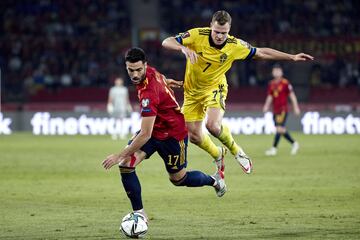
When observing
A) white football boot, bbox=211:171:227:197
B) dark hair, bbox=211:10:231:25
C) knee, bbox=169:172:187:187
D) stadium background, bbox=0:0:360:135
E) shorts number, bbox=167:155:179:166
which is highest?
stadium background, bbox=0:0:360:135

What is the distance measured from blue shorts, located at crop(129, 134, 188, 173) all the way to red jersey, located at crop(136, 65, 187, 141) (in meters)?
0.06

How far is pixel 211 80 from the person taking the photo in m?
13.3

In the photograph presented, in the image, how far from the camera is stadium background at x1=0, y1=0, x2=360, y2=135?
36.3 metres

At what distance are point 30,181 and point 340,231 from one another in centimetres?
784

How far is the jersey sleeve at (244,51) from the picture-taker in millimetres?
12375

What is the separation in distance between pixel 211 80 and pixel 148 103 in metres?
4.18

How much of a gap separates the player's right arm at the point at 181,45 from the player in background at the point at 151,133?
725mm

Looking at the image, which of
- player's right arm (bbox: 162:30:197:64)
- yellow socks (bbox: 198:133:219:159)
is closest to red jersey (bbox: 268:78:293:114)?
yellow socks (bbox: 198:133:219:159)

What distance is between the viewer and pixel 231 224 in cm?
1055

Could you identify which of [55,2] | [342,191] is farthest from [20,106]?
[342,191]

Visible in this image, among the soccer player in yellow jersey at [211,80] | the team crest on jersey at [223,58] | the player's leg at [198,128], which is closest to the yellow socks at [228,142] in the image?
the soccer player in yellow jersey at [211,80]

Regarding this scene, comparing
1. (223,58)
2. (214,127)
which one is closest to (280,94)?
(214,127)

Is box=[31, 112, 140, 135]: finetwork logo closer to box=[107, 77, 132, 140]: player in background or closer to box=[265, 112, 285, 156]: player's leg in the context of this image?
box=[107, 77, 132, 140]: player in background

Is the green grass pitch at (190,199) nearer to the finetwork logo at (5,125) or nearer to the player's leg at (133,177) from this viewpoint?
the player's leg at (133,177)
